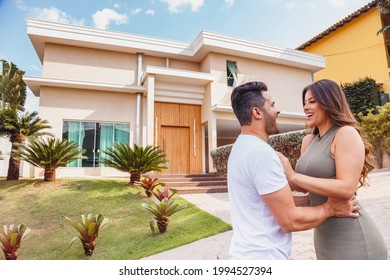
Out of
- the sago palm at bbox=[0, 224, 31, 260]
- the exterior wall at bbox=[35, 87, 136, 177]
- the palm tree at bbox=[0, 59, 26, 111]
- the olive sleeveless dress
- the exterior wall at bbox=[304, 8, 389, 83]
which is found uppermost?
the exterior wall at bbox=[304, 8, 389, 83]

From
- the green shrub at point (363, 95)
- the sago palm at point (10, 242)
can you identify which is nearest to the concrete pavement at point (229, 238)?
the sago palm at point (10, 242)

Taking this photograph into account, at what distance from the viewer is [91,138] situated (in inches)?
375

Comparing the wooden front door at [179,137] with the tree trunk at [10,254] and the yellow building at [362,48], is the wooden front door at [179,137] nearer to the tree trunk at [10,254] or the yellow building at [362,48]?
the tree trunk at [10,254]

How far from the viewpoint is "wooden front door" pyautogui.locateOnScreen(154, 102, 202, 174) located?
388 inches

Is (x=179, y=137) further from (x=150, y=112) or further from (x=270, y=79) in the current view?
(x=270, y=79)

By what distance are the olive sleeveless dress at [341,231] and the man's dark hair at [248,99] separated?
1.37 ft

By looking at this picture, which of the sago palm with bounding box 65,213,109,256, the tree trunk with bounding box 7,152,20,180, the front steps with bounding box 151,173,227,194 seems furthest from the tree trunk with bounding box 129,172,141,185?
the tree trunk with bounding box 7,152,20,180

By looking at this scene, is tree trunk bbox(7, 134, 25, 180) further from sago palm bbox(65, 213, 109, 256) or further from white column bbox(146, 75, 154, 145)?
sago palm bbox(65, 213, 109, 256)

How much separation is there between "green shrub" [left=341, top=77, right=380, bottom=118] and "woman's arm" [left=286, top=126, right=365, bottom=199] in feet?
35.3

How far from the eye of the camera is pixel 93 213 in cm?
500

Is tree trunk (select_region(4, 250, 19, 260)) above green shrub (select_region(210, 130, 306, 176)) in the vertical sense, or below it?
below

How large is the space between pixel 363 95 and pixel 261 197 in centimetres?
1170

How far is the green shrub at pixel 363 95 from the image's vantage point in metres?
10.5

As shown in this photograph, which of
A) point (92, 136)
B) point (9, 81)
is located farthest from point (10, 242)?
Answer: point (92, 136)
